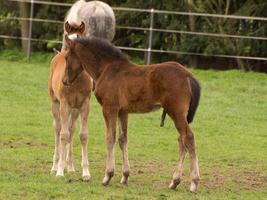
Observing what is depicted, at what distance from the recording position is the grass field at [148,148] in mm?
8836

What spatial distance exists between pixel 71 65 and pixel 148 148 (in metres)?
3.46

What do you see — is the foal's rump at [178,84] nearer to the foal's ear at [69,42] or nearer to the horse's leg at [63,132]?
A: the foal's ear at [69,42]

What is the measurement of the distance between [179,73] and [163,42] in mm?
15748

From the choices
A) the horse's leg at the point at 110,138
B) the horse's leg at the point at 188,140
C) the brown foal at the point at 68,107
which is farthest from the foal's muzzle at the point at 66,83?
the horse's leg at the point at 188,140

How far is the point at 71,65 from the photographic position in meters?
9.46

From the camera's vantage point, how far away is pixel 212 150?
41.3ft

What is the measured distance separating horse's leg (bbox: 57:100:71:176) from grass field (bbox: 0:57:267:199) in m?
0.15

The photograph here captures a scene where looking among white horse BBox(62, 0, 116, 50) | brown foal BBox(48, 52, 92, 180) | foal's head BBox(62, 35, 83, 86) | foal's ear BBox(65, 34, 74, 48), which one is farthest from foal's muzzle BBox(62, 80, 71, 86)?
white horse BBox(62, 0, 116, 50)

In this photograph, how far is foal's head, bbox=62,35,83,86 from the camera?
30.9ft

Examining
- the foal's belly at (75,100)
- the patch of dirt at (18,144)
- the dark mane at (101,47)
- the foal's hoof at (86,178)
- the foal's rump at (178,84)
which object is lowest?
the patch of dirt at (18,144)

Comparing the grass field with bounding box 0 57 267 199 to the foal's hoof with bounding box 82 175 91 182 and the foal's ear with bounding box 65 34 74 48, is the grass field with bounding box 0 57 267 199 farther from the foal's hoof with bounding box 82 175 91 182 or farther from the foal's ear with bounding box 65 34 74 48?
the foal's ear with bounding box 65 34 74 48

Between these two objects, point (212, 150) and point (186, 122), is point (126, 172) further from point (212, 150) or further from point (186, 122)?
point (212, 150)

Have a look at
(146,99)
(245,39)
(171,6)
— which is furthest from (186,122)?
(171,6)

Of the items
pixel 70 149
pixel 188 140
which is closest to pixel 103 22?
pixel 70 149
